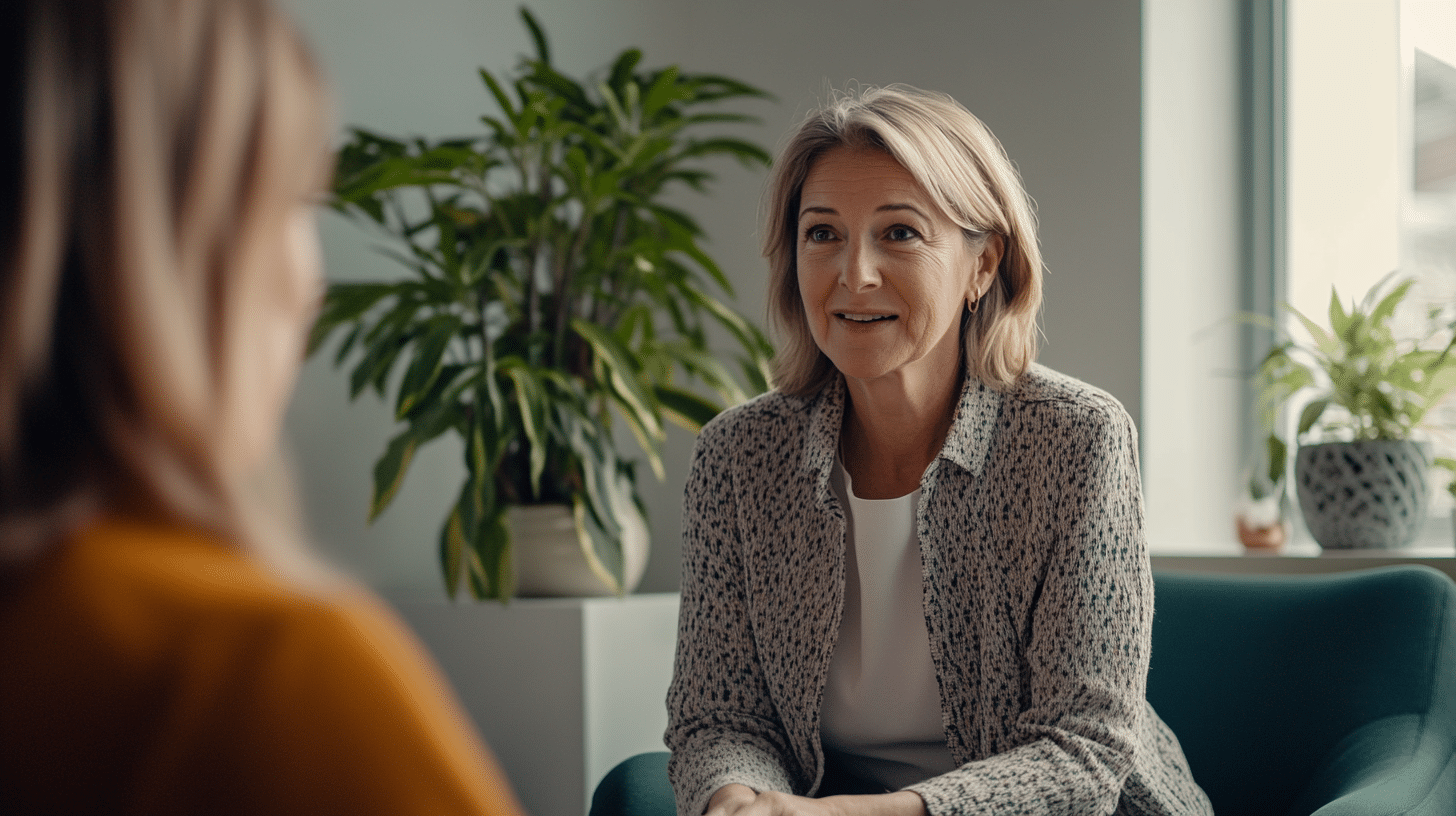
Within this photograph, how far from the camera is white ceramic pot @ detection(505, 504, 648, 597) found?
214cm

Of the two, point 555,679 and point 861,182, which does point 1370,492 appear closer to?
point 861,182

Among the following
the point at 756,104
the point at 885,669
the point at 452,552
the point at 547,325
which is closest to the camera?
the point at 885,669

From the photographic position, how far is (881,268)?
1392 millimetres

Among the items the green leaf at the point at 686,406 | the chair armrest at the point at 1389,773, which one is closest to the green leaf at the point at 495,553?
the green leaf at the point at 686,406

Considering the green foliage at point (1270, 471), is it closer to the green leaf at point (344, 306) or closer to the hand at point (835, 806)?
the hand at point (835, 806)

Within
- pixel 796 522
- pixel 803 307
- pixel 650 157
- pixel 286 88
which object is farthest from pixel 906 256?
pixel 286 88

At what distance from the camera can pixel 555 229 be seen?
226 cm

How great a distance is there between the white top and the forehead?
0.35m

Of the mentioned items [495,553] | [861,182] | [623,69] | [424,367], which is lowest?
[495,553]

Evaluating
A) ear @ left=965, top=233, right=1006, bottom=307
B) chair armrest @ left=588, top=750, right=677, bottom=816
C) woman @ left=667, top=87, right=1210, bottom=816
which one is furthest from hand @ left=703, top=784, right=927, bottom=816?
ear @ left=965, top=233, right=1006, bottom=307

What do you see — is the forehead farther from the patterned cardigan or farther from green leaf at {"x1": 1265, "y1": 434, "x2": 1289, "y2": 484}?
green leaf at {"x1": 1265, "y1": 434, "x2": 1289, "y2": 484}

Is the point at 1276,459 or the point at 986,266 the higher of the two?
the point at 986,266

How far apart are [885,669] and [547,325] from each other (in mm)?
1139

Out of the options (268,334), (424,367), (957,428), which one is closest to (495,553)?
(424,367)
